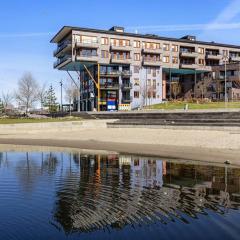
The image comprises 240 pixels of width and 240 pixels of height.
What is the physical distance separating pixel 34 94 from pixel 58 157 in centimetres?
9012

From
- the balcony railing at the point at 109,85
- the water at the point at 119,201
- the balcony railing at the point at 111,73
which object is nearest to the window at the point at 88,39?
the balcony railing at the point at 111,73

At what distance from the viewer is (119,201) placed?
15094 mm

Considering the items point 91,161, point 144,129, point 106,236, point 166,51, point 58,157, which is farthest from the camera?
point 166,51

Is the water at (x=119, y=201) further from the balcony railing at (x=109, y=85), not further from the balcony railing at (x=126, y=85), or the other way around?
the balcony railing at (x=126, y=85)

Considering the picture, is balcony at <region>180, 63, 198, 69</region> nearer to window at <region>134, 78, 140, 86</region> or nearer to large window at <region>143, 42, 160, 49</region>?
large window at <region>143, 42, 160, 49</region>

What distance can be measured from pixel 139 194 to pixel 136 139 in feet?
86.6

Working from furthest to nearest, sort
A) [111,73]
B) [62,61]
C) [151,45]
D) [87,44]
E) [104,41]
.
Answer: [151,45], [62,61], [111,73], [104,41], [87,44]

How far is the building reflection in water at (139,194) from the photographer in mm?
12781

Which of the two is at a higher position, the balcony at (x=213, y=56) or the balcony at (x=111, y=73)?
the balcony at (x=213, y=56)

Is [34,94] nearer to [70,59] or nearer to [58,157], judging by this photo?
[70,59]

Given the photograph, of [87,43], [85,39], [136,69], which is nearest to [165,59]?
[136,69]

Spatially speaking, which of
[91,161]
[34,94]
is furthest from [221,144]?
[34,94]

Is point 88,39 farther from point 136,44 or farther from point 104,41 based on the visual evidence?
point 136,44

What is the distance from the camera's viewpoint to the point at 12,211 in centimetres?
1345
